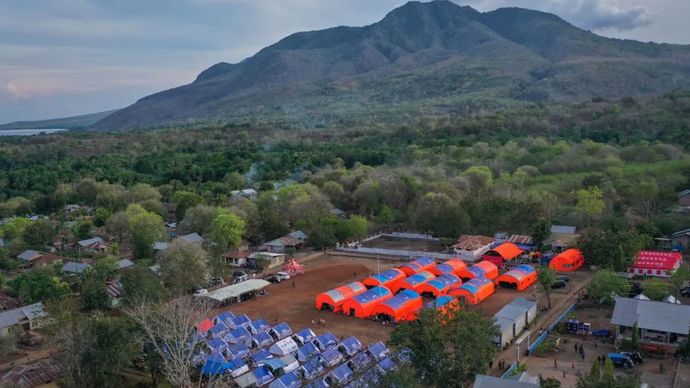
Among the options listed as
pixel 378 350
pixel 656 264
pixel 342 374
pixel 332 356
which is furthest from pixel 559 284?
pixel 342 374

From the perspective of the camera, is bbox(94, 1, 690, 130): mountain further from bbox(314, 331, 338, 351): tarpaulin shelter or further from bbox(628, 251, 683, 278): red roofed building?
bbox(314, 331, 338, 351): tarpaulin shelter

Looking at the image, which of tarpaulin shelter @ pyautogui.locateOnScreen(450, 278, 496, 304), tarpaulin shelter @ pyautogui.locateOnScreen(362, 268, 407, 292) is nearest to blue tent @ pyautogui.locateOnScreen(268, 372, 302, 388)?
tarpaulin shelter @ pyautogui.locateOnScreen(450, 278, 496, 304)

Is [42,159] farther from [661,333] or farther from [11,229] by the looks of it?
[661,333]

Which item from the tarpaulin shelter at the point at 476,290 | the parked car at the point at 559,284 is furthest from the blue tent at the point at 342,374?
the parked car at the point at 559,284

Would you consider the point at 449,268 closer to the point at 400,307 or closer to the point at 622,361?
the point at 400,307

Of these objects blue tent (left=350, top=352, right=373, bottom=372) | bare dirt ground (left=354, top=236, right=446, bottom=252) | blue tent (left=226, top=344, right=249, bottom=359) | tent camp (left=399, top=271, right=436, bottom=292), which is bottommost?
bare dirt ground (left=354, top=236, right=446, bottom=252)

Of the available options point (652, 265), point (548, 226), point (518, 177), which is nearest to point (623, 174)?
point (518, 177)

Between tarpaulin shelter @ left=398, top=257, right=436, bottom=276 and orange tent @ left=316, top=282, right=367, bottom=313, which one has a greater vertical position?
orange tent @ left=316, top=282, right=367, bottom=313

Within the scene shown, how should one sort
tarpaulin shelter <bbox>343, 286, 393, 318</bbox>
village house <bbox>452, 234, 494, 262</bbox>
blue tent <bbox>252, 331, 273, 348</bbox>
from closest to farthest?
blue tent <bbox>252, 331, 273, 348</bbox>
tarpaulin shelter <bbox>343, 286, 393, 318</bbox>
village house <bbox>452, 234, 494, 262</bbox>
